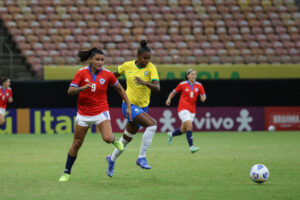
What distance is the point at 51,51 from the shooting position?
22859mm

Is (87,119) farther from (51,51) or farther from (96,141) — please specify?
(51,51)

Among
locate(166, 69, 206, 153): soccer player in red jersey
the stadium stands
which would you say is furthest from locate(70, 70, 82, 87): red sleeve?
the stadium stands

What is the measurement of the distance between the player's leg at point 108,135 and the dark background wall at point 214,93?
11726 millimetres

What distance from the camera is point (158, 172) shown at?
10227mm

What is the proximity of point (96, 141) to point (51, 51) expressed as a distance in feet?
21.3

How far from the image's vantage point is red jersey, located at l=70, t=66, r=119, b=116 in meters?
8.73

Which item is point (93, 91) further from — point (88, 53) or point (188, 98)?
point (188, 98)

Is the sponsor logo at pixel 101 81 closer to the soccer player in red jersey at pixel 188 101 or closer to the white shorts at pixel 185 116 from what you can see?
the soccer player in red jersey at pixel 188 101

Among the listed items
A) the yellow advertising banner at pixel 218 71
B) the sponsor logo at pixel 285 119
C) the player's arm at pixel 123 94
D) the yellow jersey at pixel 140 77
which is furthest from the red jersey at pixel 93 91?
the sponsor logo at pixel 285 119

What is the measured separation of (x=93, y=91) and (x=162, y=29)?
1614 centimetres

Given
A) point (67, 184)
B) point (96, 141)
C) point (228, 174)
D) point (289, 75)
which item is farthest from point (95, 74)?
point (289, 75)

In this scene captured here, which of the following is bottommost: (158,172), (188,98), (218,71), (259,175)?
(158,172)

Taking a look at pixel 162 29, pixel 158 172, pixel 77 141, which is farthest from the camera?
pixel 162 29

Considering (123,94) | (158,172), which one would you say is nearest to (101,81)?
(123,94)
